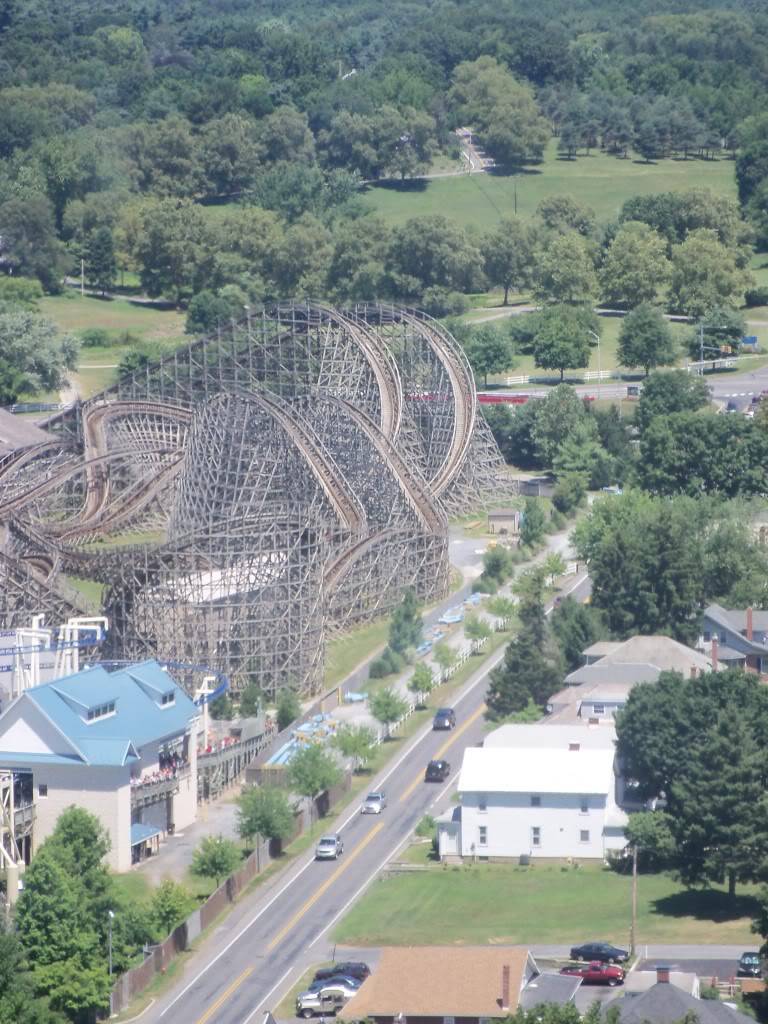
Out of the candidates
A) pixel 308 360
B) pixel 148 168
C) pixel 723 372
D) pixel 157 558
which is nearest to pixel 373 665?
pixel 157 558

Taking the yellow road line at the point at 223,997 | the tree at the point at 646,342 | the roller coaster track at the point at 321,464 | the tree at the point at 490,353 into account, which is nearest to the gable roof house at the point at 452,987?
the yellow road line at the point at 223,997

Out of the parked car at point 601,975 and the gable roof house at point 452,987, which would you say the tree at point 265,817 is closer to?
the gable roof house at point 452,987

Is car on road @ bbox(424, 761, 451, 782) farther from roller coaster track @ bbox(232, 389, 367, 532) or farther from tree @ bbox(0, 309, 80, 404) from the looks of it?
tree @ bbox(0, 309, 80, 404)

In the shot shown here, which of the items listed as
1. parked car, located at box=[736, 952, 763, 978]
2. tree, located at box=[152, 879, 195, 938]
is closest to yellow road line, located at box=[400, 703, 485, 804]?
tree, located at box=[152, 879, 195, 938]

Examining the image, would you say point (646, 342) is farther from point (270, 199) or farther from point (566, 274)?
point (270, 199)

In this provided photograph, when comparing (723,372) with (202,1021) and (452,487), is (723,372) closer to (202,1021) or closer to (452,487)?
(452,487)

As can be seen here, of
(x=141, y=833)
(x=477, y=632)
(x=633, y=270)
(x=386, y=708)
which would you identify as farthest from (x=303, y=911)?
(x=633, y=270)
